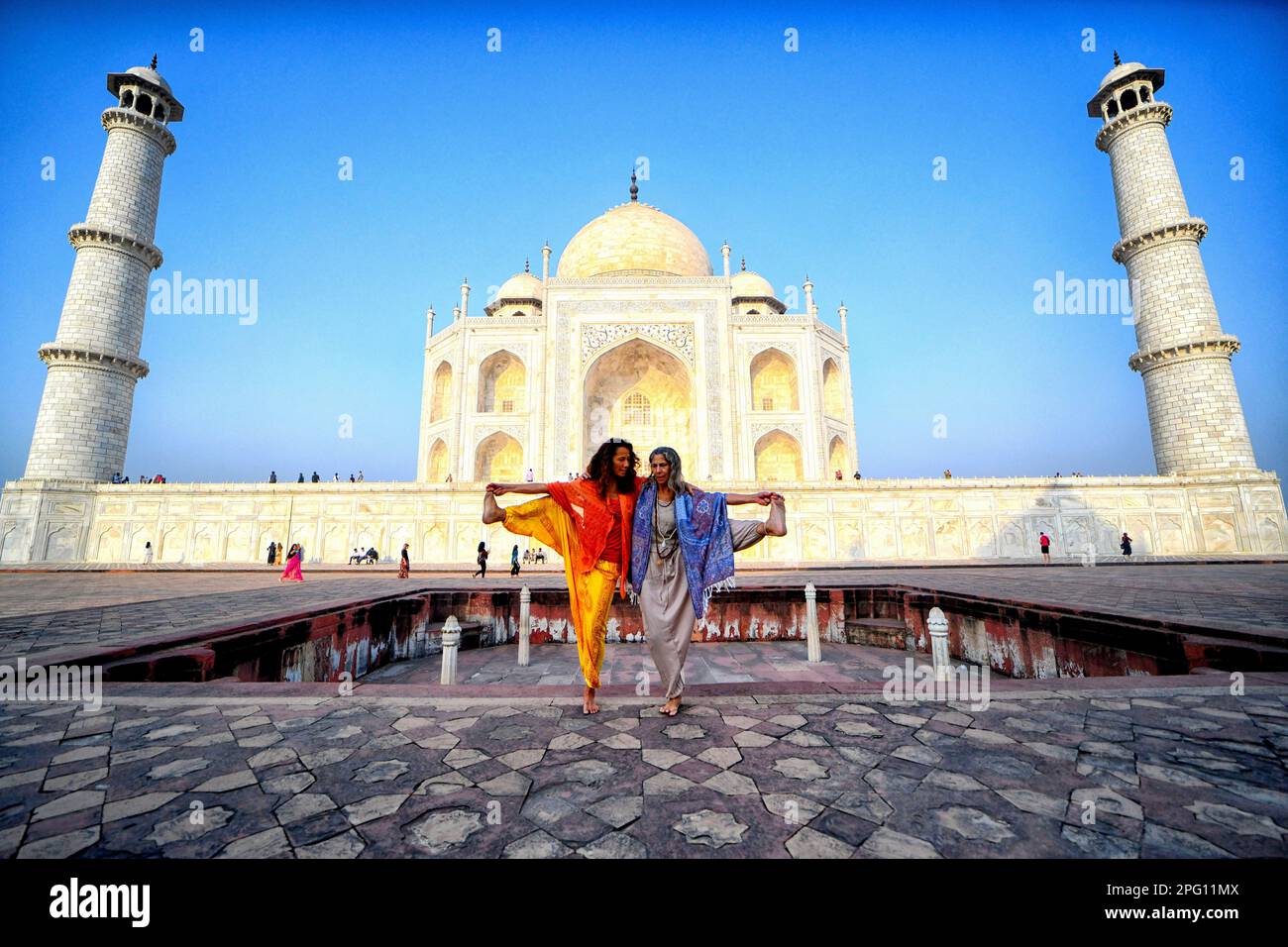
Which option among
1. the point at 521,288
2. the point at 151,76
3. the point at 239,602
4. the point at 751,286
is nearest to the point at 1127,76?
the point at 751,286

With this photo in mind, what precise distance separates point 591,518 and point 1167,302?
22459 mm

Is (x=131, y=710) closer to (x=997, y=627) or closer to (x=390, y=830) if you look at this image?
(x=390, y=830)

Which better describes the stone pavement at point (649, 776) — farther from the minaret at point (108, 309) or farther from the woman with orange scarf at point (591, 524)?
the minaret at point (108, 309)

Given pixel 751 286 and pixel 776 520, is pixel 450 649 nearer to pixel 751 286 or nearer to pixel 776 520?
pixel 776 520

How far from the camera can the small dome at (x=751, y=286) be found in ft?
90.7

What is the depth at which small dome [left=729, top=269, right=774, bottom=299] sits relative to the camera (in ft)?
90.7

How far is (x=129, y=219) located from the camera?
17172 mm

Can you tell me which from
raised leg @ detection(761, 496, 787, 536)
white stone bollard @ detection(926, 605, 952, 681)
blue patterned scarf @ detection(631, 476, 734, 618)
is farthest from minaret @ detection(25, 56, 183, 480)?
white stone bollard @ detection(926, 605, 952, 681)

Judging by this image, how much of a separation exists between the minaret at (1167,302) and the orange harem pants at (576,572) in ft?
69.3

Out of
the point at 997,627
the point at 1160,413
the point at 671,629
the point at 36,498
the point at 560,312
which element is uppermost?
the point at 560,312

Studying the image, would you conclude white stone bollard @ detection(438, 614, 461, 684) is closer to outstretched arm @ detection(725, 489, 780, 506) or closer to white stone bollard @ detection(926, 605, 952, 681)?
outstretched arm @ detection(725, 489, 780, 506)

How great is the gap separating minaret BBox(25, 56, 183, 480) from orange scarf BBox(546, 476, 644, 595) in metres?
20.4

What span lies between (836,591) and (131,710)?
652cm
